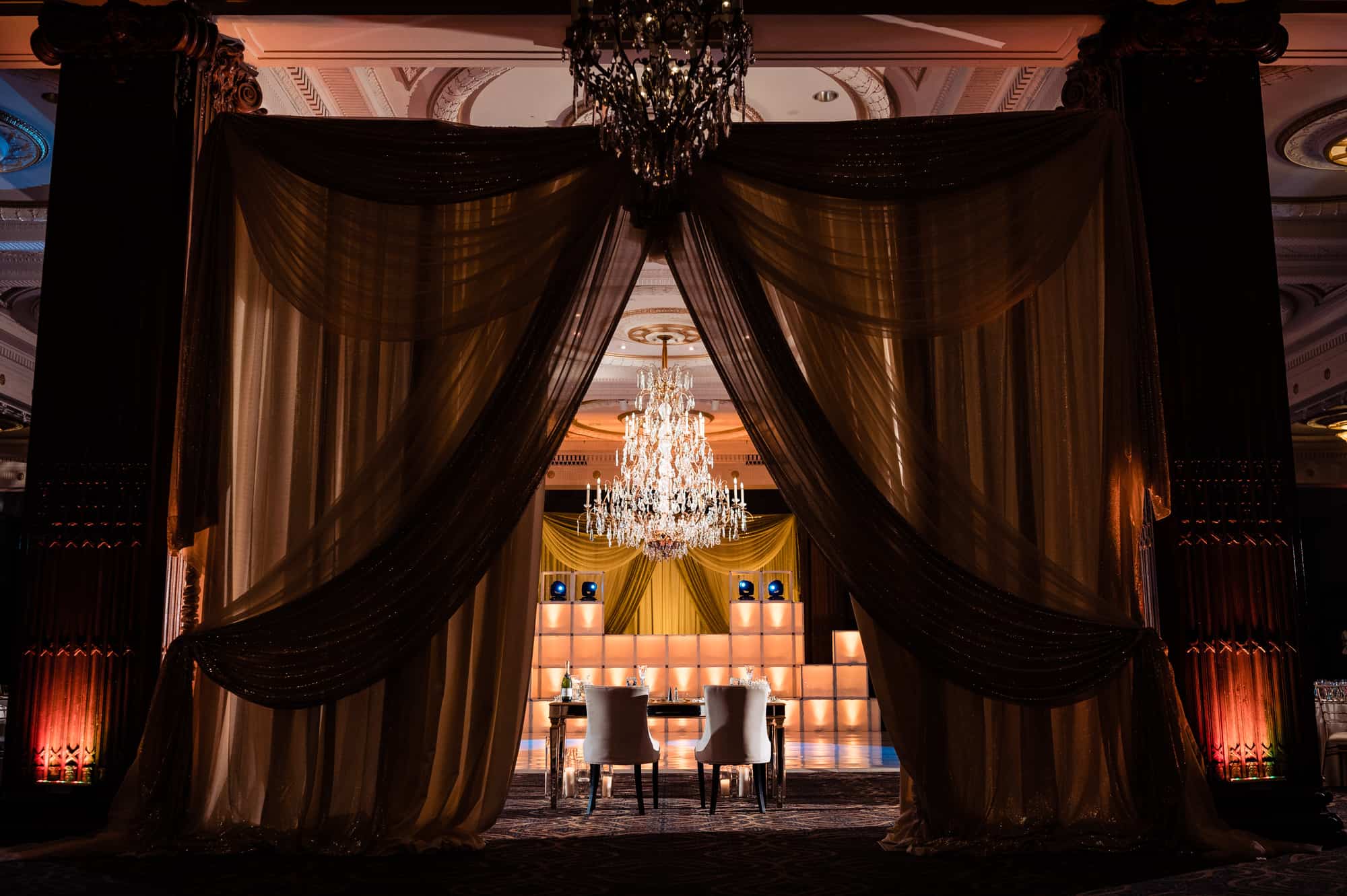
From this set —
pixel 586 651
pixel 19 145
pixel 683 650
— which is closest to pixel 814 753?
pixel 683 650

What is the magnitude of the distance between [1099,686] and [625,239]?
264cm

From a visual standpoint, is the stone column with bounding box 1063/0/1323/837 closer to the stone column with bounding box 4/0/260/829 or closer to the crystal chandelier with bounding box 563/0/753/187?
the crystal chandelier with bounding box 563/0/753/187

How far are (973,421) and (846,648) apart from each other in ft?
26.9

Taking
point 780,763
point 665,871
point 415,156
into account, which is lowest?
point 665,871

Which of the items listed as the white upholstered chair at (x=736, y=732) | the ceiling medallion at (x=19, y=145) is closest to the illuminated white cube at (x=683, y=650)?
the white upholstered chair at (x=736, y=732)

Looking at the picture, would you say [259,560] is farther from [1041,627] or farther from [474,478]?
[1041,627]

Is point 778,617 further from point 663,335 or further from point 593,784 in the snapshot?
point 593,784

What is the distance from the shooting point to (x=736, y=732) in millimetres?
6270

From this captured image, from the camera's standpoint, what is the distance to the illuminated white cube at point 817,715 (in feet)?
39.7

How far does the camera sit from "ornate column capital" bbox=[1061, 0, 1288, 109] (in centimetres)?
470

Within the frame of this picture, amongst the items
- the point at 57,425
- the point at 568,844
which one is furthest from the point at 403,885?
the point at 57,425

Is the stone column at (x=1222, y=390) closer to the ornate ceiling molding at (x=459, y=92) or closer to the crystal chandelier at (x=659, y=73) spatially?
the crystal chandelier at (x=659, y=73)

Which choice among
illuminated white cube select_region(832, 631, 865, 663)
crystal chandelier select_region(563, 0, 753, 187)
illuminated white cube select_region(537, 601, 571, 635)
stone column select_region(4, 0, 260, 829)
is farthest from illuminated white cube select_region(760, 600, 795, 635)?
crystal chandelier select_region(563, 0, 753, 187)

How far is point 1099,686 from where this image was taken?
430 cm
